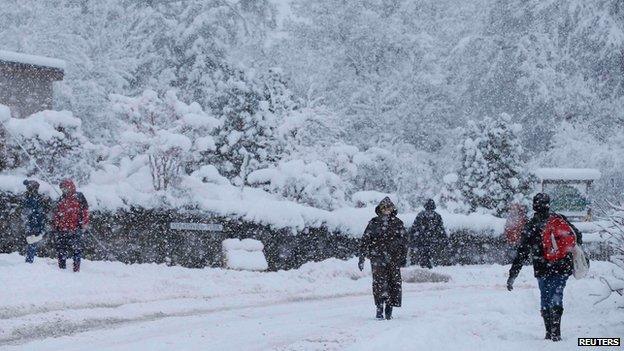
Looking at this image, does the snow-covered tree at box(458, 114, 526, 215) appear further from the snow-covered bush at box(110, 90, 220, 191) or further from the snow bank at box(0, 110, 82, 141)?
the snow bank at box(0, 110, 82, 141)

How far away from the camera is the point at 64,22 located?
29.5 meters

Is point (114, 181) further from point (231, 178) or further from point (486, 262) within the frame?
point (486, 262)

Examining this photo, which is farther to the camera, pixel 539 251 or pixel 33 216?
pixel 33 216

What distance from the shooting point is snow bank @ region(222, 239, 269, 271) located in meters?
16.3

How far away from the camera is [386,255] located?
33.6 feet

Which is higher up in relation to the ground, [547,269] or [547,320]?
[547,269]

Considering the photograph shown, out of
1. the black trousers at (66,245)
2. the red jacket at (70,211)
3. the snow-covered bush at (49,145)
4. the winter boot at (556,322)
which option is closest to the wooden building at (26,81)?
the snow-covered bush at (49,145)

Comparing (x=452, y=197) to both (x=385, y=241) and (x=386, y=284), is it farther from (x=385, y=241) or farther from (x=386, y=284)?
(x=386, y=284)

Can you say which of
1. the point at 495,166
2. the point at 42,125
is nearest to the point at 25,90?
the point at 42,125

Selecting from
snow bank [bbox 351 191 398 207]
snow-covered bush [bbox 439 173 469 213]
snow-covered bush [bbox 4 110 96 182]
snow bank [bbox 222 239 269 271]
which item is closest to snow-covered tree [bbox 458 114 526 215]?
snow-covered bush [bbox 439 173 469 213]

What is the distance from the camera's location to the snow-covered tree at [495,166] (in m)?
24.1

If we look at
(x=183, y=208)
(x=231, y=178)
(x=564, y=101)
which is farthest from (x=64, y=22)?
(x=564, y=101)

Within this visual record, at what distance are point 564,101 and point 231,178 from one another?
15.9 metres

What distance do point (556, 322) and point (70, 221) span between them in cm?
898
